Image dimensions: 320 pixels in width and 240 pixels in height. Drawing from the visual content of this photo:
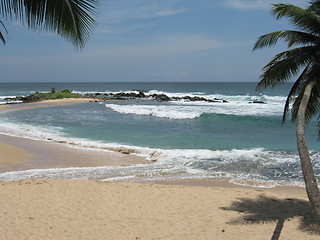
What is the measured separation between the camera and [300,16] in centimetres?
635

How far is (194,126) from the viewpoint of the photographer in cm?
2203

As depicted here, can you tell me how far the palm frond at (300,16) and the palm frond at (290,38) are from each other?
17 centimetres

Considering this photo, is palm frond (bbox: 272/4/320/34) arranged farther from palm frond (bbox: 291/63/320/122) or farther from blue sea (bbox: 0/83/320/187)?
blue sea (bbox: 0/83/320/187)

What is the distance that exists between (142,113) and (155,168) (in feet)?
64.3

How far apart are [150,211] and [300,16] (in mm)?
5055

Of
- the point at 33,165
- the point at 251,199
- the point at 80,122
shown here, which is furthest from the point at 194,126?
the point at 251,199

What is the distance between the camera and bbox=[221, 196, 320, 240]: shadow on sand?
6.07 meters

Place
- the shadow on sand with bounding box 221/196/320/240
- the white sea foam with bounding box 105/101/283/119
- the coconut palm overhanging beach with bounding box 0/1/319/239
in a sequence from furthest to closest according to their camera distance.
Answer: the white sea foam with bounding box 105/101/283/119, the shadow on sand with bounding box 221/196/320/240, the coconut palm overhanging beach with bounding box 0/1/319/239

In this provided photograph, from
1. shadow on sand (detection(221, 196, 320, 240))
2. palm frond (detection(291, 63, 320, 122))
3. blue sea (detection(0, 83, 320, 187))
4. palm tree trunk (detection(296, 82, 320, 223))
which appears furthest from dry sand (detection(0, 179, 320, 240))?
palm frond (detection(291, 63, 320, 122))

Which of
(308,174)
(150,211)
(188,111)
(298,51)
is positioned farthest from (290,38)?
(188,111)

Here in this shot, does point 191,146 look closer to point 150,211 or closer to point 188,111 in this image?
point 150,211

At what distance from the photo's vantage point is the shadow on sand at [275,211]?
6.07 meters

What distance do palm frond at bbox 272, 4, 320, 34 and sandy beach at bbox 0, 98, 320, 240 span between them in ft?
12.6

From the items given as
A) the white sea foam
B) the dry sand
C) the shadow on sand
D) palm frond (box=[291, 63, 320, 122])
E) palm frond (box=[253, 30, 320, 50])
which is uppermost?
palm frond (box=[253, 30, 320, 50])
